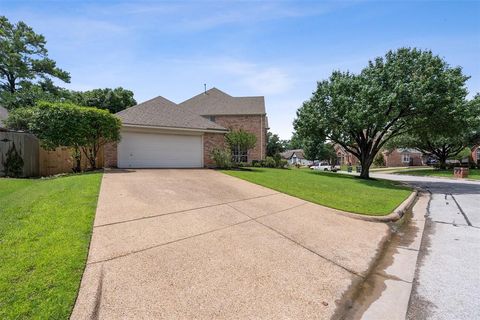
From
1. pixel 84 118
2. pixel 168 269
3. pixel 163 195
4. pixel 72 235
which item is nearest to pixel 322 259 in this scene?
pixel 168 269

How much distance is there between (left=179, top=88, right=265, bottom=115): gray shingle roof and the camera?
26.8 meters

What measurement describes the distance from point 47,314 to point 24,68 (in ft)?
106

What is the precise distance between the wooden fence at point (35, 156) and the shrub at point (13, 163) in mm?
96

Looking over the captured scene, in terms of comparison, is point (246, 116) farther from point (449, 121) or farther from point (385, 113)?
point (449, 121)

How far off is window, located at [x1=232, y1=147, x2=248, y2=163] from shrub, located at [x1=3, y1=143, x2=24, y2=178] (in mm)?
14461

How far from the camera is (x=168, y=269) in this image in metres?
3.35

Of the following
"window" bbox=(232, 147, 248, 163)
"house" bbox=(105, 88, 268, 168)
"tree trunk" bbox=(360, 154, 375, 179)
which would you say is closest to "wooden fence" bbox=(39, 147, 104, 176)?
"house" bbox=(105, 88, 268, 168)

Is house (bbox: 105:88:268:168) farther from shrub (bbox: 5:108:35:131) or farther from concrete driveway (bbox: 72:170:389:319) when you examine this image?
concrete driveway (bbox: 72:170:389:319)

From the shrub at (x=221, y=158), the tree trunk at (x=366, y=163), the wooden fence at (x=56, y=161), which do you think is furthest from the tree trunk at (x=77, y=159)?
the tree trunk at (x=366, y=163)

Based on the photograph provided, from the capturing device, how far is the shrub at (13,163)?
10.7 meters

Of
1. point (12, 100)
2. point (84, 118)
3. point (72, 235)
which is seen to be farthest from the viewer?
point (12, 100)

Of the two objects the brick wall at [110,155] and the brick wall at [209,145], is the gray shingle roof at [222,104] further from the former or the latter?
the brick wall at [110,155]

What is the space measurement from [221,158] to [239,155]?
7416 mm

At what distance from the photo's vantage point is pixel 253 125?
26266mm
